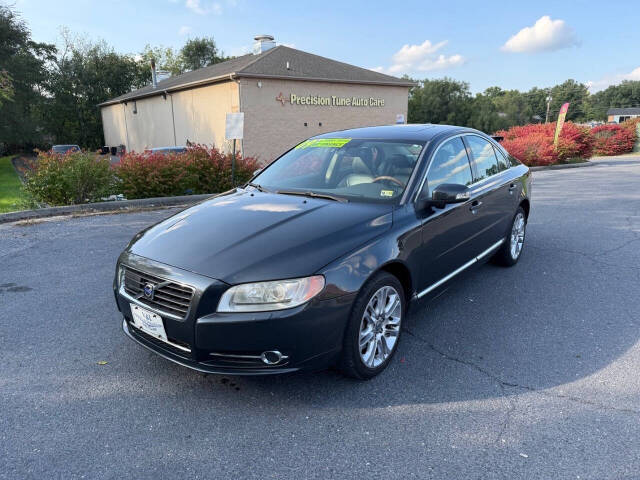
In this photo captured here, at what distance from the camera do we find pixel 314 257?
2.62 m

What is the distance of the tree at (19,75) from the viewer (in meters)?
28.9

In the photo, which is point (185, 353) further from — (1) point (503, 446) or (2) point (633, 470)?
(2) point (633, 470)

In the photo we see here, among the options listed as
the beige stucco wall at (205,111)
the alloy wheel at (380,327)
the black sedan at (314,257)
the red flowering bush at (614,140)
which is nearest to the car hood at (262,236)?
the black sedan at (314,257)

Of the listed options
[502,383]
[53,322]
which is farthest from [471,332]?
[53,322]

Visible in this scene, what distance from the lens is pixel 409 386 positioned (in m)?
2.96

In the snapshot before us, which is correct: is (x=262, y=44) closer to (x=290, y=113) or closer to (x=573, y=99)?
(x=290, y=113)

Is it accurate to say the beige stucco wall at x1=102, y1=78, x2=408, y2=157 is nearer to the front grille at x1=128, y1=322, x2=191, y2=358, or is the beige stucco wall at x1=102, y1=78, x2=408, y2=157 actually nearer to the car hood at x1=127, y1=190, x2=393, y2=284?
the car hood at x1=127, y1=190, x2=393, y2=284

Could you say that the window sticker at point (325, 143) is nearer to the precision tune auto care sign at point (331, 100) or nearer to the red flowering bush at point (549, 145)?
the red flowering bush at point (549, 145)

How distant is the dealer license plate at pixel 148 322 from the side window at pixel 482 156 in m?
3.17

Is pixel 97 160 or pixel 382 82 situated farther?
pixel 382 82

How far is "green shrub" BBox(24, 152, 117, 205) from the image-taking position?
9.04 m

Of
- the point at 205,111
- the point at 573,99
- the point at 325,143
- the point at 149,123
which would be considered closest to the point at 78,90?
the point at 149,123

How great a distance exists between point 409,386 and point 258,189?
2.10 m

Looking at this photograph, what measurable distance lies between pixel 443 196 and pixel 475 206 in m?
0.90
